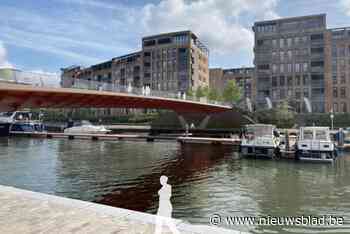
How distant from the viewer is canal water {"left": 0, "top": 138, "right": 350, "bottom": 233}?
12.6 m

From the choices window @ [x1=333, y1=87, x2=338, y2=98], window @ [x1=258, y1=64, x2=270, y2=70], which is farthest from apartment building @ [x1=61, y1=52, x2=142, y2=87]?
window @ [x1=333, y1=87, x2=338, y2=98]

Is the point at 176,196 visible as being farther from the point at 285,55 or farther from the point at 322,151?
the point at 285,55

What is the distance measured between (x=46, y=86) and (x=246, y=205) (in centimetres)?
1761

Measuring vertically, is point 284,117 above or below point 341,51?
below

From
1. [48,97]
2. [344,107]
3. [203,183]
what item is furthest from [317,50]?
[48,97]

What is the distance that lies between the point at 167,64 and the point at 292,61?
1772 inches

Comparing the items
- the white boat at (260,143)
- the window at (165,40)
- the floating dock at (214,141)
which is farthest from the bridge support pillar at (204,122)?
the window at (165,40)

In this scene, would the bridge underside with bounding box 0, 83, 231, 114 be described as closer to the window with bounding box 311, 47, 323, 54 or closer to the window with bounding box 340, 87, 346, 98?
the window with bounding box 311, 47, 323, 54

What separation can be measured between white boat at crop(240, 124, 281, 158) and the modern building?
226ft

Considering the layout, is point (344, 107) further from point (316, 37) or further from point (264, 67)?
point (264, 67)

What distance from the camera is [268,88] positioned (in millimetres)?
85812

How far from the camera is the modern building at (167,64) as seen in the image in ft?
339

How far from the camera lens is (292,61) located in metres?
82.4

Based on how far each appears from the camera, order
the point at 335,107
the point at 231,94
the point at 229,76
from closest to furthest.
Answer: the point at 335,107
the point at 231,94
the point at 229,76
